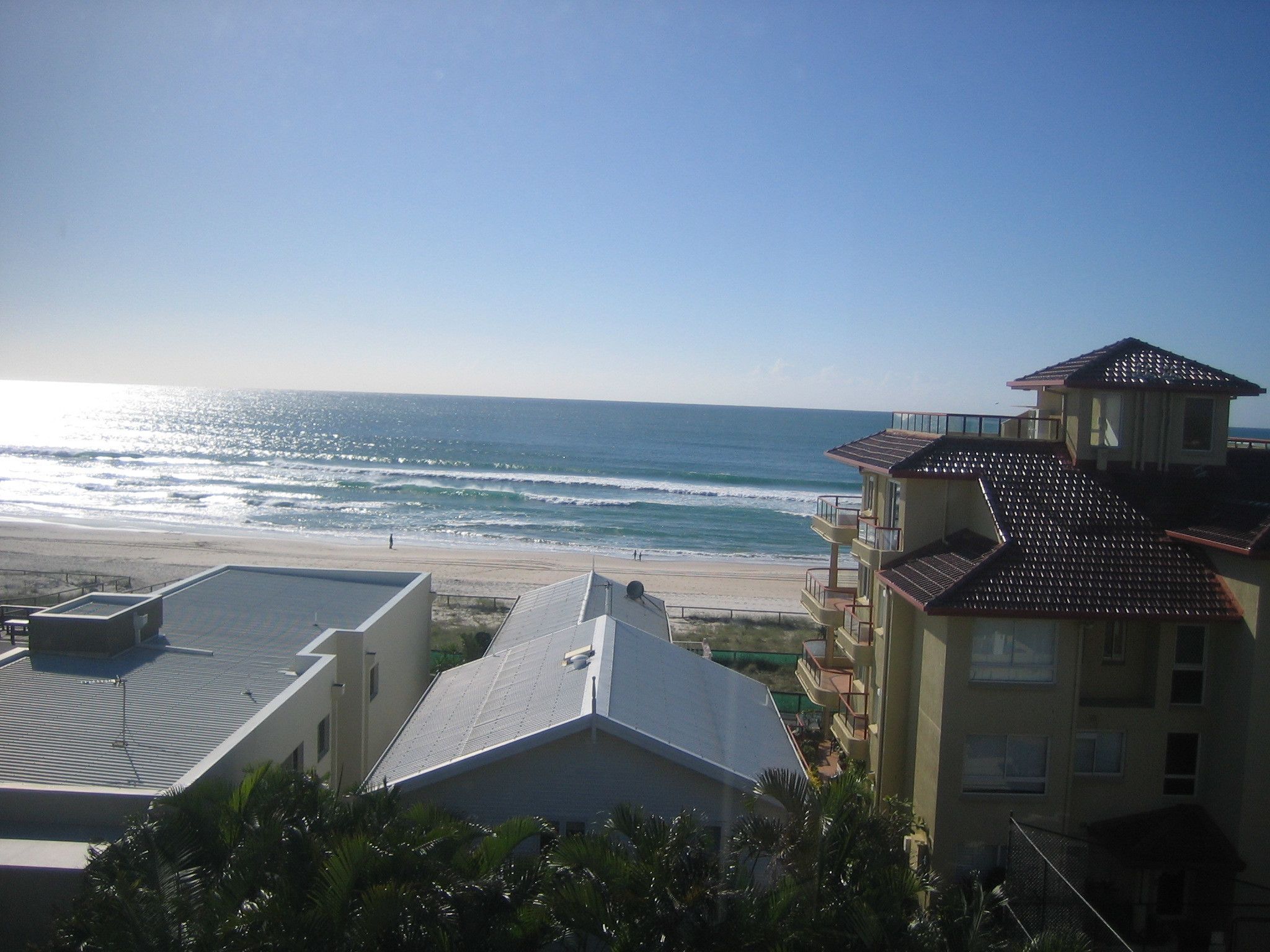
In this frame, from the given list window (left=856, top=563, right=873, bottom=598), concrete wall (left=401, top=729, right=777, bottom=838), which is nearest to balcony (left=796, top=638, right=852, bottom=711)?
window (left=856, top=563, right=873, bottom=598)

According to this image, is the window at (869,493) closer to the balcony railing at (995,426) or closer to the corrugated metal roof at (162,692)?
the balcony railing at (995,426)

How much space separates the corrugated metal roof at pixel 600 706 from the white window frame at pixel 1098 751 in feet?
15.4

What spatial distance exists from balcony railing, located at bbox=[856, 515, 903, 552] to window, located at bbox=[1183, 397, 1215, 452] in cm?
545

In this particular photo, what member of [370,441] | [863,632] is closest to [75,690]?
[863,632]

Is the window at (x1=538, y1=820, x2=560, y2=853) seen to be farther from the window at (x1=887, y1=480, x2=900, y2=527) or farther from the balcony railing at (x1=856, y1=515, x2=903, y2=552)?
the window at (x1=887, y1=480, x2=900, y2=527)

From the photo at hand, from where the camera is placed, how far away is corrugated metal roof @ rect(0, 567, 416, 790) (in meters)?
12.4

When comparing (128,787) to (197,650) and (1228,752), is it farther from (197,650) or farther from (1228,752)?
(1228,752)

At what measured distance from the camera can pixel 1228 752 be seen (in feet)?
47.2

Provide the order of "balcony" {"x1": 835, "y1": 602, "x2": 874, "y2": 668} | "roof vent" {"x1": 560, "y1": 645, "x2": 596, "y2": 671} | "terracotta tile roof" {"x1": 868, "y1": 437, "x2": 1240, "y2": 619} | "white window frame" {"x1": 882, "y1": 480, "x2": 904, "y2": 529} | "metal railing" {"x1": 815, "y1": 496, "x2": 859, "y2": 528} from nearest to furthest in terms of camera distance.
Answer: "terracotta tile roof" {"x1": 868, "y1": 437, "x2": 1240, "y2": 619}, "roof vent" {"x1": 560, "y1": 645, "x2": 596, "y2": 671}, "white window frame" {"x1": 882, "y1": 480, "x2": 904, "y2": 529}, "balcony" {"x1": 835, "y1": 602, "x2": 874, "y2": 668}, "metal railing" {"x1": 815, "y1": 496, "x2": 859, "y2": 528}

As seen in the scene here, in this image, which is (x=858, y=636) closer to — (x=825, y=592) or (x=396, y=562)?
(x=825, y=592)

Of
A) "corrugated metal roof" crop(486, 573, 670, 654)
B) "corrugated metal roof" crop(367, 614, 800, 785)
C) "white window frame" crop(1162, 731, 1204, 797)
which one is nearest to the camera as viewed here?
"corrugated metal roof" crop(367, 614, 800, 785)

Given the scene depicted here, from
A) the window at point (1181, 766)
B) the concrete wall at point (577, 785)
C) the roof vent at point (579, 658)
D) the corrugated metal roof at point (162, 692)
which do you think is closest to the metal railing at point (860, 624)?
the window at point (1181, 766)

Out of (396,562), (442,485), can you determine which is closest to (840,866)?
(396,562)

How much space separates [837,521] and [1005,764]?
7.48 m
